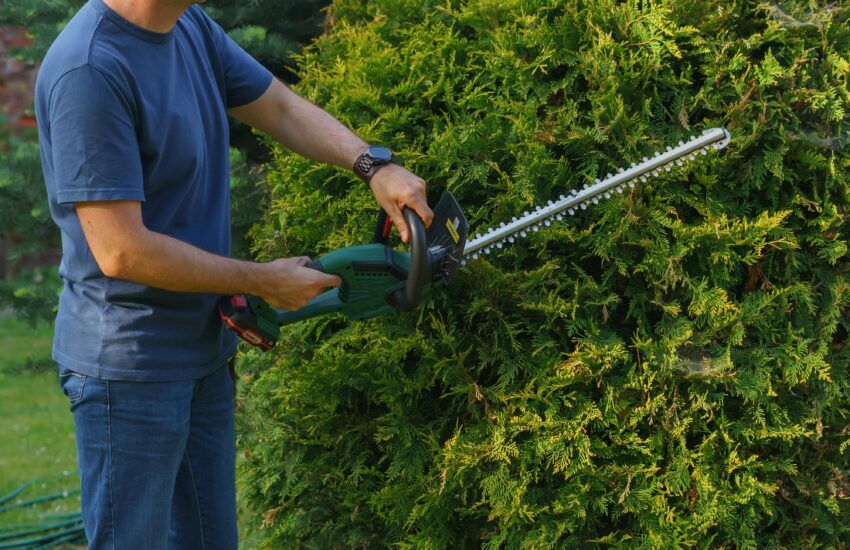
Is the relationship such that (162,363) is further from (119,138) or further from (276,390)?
(276,390)

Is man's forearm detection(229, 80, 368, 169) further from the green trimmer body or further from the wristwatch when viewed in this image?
the green trimmer body

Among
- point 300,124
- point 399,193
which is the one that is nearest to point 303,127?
point 300,124

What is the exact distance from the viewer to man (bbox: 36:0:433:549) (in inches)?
75.4

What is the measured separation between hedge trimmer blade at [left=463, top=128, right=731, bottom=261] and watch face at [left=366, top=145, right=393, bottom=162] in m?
0.35

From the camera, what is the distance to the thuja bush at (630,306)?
2.63m

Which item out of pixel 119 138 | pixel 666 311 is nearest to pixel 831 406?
pixel 666 311

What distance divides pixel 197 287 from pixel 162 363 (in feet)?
0.78

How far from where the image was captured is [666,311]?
2.66 metres

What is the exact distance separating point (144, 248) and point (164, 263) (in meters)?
0.06

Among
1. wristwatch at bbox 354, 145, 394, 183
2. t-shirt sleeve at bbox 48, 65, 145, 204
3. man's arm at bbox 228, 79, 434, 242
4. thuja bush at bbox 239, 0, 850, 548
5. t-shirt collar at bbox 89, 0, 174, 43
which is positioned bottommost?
thuja bush at bbox 239, 0, 850, 548

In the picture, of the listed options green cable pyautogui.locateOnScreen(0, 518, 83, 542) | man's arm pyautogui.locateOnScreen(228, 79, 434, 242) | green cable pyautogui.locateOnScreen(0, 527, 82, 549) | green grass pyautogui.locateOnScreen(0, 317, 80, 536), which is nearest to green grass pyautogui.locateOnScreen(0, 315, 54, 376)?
green grass pyautogui.locateOnScreen(0, 317, 80, 536)

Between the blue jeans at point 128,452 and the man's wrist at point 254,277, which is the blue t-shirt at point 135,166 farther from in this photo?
the man's wrist at point 254,277

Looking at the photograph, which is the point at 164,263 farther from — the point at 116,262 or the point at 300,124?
the point at 300,124

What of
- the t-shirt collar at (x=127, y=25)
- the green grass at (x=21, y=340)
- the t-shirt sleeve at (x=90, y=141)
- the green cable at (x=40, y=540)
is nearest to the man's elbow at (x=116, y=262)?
the t-shirt sleeve at (x=90, y=141)
